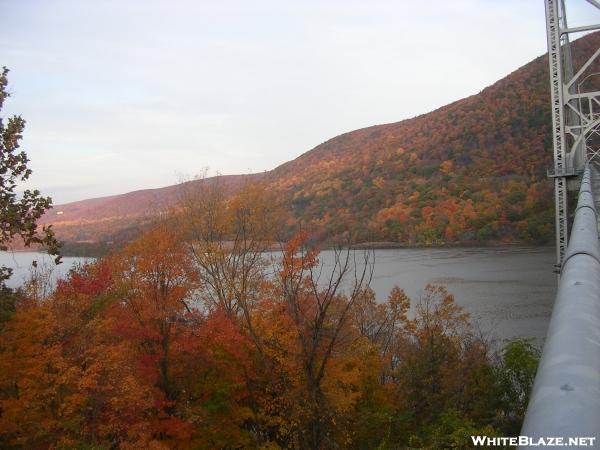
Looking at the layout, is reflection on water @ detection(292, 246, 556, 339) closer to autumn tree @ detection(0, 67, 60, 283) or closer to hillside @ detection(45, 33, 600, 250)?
hillside @ detection(45, 33, 600, 250)

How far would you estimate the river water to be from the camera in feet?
85.8

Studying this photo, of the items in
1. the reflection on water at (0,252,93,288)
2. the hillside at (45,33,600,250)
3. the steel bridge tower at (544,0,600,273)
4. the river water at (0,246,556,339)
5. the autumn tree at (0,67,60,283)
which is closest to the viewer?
the autumn tree at (0,67,60,283)

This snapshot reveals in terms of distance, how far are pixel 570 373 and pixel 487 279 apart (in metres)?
39.2

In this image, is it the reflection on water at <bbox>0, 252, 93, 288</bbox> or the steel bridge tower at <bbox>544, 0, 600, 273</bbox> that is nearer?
the steel bridge tower at <bbox>544, 0, 600, 273</bbox>

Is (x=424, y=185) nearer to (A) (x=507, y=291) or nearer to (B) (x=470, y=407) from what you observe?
(A) (x=507, y=291)

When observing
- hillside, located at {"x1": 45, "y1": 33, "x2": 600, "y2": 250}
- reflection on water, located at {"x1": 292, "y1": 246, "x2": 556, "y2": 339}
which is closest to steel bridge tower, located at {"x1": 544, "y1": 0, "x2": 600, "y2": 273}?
reflection on water, located at {"x1": 292, "y1": 246, "x2": 556, "y2": 339}

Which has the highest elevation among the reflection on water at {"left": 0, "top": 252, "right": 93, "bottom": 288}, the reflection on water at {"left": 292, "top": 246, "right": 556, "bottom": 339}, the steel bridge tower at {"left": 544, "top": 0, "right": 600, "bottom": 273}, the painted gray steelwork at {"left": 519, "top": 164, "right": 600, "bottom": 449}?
the steel bridge tower at {"left": 544, "top": 0, "right": 600, "bottom": 273}

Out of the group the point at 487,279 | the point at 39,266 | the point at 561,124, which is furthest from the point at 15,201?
the point at 487,279

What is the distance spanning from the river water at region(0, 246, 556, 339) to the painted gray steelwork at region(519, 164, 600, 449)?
14.9 meters

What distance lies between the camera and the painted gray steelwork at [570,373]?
124 cm

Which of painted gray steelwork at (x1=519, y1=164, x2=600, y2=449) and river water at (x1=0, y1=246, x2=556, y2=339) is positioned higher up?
painted gray steelwork at (x1=519, y1=164, x2=600, y2=449)

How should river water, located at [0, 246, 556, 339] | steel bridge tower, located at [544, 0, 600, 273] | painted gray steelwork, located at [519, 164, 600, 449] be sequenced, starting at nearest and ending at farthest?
painted gray steelwork, located at [519, 164, 600, 449]
steel bridge tower, located at [544, 0, 600, 273]
river water, located at [0, 246, 556, 339]

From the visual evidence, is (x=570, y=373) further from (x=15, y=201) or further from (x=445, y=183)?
(x=445, y=183)

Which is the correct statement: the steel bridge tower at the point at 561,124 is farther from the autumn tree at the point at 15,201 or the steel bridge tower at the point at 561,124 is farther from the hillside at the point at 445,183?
the hillside at the point at 445,183
